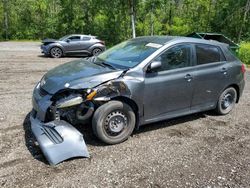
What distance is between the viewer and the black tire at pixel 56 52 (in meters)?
15.8

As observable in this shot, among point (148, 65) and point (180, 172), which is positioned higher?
point (148, 65)

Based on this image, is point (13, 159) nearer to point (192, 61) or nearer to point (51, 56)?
point (192, 61)

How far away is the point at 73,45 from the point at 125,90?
1265cm

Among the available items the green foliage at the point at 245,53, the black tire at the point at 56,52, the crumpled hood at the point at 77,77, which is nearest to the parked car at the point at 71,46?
the black tire at the point at 56,52

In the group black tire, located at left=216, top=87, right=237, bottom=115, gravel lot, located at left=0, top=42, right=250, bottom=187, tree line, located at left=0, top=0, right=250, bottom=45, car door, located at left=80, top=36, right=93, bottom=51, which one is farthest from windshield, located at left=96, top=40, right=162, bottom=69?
tree line, located at left=0, top=0, right=250, bottom=45

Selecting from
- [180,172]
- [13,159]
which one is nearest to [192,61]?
[180,172]

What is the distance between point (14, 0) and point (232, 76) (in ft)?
106

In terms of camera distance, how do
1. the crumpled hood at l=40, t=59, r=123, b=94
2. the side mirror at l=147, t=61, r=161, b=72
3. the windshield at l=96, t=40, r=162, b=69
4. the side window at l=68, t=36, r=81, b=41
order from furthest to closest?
the side window at l=68, t=36, r=81, b=41
the windshield at l=96, t=40, r=162, b=69
the side mirror at l=147, t=61, r=161, b=72
the crumpled hood at l=40, t=59, r=123, b=94

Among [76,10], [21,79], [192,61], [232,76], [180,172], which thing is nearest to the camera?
[180,172]

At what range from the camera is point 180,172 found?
13.0ft

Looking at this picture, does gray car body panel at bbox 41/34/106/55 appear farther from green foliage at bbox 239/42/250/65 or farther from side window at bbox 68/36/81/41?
green foliage at bbox 239/42/250/65

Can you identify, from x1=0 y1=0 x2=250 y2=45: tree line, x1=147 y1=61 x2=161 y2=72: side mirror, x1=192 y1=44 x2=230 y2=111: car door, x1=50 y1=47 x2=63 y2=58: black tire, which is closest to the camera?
x1=147 y1=61 x2=161 y2=72: side mirror

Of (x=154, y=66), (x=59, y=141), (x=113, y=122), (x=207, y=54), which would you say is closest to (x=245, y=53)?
(x=207, y=54)

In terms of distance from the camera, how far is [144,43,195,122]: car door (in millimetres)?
4816
